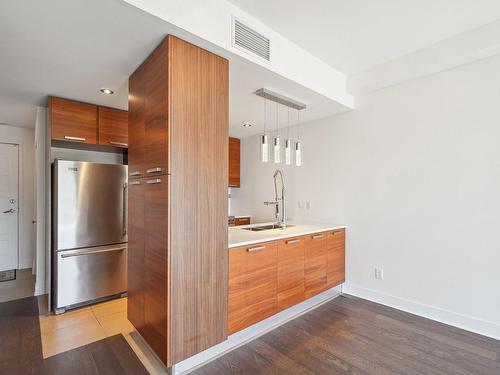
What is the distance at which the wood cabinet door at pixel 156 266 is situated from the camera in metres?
1.73

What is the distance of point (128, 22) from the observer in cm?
160

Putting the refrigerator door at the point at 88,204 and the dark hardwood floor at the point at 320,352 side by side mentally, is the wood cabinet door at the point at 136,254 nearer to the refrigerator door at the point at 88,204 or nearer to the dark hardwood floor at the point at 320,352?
the dark hardwood floor at the point at 320,352

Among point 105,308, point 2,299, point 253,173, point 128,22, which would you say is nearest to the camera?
point 128,22

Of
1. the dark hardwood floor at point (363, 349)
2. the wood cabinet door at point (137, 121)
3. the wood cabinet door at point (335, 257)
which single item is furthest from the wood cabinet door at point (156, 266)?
the wood cabinet door at point (335, 257)

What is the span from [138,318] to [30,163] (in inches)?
148

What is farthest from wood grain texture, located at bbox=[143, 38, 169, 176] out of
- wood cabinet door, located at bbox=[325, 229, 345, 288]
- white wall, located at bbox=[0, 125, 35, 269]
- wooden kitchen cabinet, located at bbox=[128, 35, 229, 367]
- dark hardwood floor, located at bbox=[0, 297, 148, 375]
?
white wall, located at bbox=[0, 125, 35, 269]

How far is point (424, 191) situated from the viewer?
8.70 feet

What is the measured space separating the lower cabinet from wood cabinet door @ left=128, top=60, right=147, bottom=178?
106 cm

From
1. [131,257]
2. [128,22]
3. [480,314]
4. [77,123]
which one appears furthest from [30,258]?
[480,314]

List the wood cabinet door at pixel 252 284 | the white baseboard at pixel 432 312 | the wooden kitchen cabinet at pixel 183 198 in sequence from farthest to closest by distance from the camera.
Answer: the white baseboard at pixel 432 312, the wood cabinet door at pixel 252 284, the wooden kitchen cabinet at pixel 183 198

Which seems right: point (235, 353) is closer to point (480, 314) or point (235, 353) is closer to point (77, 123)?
point (480, 314)

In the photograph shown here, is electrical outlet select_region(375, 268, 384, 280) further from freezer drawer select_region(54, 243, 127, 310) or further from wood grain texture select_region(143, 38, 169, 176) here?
freezer drawer select_region(54, 243, 127, 310)

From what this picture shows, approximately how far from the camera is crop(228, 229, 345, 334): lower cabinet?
2084 millimetres

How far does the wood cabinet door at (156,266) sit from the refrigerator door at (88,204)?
1288mm
